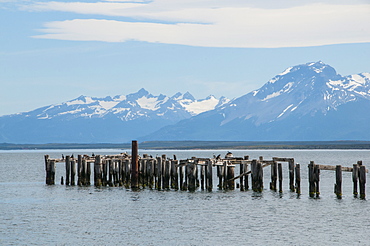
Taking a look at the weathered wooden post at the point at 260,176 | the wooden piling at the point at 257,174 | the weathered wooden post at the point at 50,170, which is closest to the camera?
the wooden piling at the point at 257,174

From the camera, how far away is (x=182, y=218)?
136 feet

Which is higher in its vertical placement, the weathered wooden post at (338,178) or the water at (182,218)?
the weathered wooden post at (338,178)

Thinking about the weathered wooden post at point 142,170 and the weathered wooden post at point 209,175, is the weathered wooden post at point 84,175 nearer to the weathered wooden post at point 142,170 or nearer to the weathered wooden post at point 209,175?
the weathered wooden post at point 142,170

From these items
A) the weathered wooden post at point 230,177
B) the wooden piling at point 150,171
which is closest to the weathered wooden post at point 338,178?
the weathered wooden post at point 230,177

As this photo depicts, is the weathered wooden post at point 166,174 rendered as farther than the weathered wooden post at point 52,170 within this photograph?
No

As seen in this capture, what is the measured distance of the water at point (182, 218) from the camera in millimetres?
34156

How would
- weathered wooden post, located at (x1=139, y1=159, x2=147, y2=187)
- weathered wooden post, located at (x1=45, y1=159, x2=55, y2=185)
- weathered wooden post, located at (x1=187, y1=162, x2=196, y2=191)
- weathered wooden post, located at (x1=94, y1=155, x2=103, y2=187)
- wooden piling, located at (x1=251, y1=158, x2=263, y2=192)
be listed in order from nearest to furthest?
1. wooden piling, located at (x1=251, y1=158, x2=263, y2=192)
2. weathered wooden post, located at (x1=187, y1=162, x2=196, y2=191)
3. weathered wooden post, located at (x1=139, y1=159, x2=147, y2=187)
4. weathered wooden post, located at (x1=94, y1=155, x2=103, y2=187)
5. weathered wooden post, located at (x1=45, y1=159, x2=55, y2=185)

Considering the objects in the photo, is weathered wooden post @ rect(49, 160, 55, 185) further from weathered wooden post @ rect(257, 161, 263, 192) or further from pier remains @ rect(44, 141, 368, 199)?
weathered wooden post @ rect(257, 161, 263, 192)

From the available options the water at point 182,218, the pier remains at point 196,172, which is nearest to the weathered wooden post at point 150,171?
the pier remains at point 196,172

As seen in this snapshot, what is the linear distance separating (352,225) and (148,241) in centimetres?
1148

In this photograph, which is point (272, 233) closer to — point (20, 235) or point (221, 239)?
point (221, 239)

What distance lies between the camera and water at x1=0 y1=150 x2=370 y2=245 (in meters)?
34.2

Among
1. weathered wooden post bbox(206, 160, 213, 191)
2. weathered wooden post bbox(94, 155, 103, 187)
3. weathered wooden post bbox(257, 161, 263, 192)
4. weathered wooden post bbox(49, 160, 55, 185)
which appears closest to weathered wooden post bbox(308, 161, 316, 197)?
weathered wooden post bbox(257, 161, 263, 192)

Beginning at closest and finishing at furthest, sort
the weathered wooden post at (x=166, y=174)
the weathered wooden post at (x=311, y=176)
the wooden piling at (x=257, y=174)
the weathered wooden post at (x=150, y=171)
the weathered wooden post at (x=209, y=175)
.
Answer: the weathered wooden post at (x=311, y=176), the wooden piling at (x=257, y=174), the weathered wooden post at (x=209, y=175), the weathered wooden post at (x=166, y=174), the weathered wooden post at (x=150, y=171)
